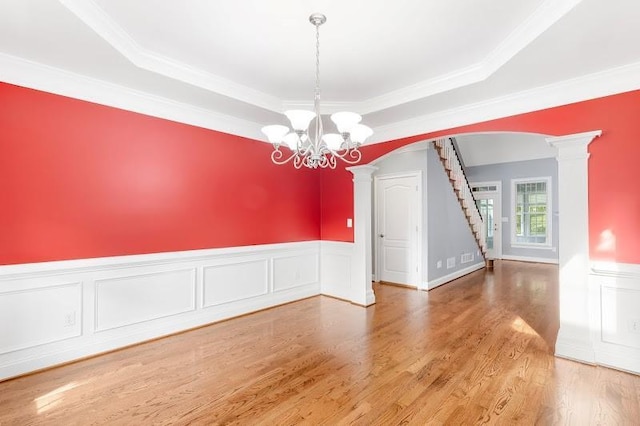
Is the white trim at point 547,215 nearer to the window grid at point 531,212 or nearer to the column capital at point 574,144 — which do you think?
the window grid at point 531,212

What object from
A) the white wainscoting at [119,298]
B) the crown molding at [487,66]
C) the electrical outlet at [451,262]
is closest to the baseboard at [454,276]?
the electrical outlet at [451,262]

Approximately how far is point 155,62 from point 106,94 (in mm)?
734

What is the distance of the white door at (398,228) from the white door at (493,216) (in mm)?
4370

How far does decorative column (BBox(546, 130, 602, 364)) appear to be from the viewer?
2.87m

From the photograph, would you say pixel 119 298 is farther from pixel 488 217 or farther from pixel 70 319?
pixel 488 217

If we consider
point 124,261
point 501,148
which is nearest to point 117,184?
point 124,261

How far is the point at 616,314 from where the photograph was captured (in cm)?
275

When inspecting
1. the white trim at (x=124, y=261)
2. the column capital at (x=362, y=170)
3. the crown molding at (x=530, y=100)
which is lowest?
the white trim at (x=124, y=261)

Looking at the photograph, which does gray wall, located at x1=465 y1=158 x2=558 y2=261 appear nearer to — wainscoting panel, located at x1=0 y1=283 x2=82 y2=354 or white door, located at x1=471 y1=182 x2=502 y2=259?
white door, located at x1=471 y1=182 x2=502 y2=259

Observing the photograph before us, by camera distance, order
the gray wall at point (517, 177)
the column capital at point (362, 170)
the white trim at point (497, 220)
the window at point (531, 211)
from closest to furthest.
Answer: the column capital at point (362, 170) < the gray wall at point (517, 177) < the window at point (531, 211) < the white trim at point (497, 220)

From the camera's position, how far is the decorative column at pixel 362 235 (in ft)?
15.2

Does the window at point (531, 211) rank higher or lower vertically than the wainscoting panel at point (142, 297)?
higher

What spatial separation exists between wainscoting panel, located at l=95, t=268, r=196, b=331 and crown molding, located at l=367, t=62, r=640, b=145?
341cm

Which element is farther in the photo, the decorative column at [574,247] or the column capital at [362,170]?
the column capital at [362,170]
